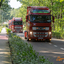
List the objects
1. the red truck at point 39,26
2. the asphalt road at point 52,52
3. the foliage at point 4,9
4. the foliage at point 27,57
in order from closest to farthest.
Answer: the foliage at point 27,57
the asphalt road at point 52,52
the red truck at point 39,26
the foliage at point 4,9

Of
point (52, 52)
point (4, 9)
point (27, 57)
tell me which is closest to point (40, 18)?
point (52, 52)

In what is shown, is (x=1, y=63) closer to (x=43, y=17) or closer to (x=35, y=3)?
(x=43, y=17)

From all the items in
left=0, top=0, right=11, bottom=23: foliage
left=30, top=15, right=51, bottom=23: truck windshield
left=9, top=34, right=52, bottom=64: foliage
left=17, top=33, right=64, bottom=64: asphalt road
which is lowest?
left=17, top=33, right=64, bottom=64: asphalt road

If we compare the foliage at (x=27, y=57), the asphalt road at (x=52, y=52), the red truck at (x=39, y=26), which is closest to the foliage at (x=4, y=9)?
the red truck at (x=39, y=26)

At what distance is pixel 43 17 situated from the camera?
60.3 ft

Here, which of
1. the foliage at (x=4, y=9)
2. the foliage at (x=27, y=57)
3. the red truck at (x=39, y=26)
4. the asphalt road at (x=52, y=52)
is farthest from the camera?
the foliage at (x=4, y=9)

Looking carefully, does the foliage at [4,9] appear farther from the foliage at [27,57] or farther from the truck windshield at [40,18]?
the foliage at [27,57]

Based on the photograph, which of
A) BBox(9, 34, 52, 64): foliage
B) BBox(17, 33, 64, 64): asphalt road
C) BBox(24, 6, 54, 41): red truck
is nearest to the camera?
BBox(9, 34, 52, 64): foliage

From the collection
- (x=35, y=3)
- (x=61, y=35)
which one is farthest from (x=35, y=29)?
(x=35, y=3)

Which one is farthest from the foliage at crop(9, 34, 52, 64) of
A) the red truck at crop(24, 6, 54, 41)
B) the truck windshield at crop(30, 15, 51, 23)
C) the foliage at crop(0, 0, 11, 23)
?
the foliage at crop(0, 0, 11, 23)

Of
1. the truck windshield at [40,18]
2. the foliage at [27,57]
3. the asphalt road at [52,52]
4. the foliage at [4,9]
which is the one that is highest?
the foliage at [4,9]

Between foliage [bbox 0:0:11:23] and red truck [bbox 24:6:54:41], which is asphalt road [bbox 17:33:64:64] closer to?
red truck [bbox 24:6:54:41]

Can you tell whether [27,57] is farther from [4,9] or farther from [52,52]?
[4,9]

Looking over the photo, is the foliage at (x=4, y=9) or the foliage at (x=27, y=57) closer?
the foliage at (x=27, y=57)
